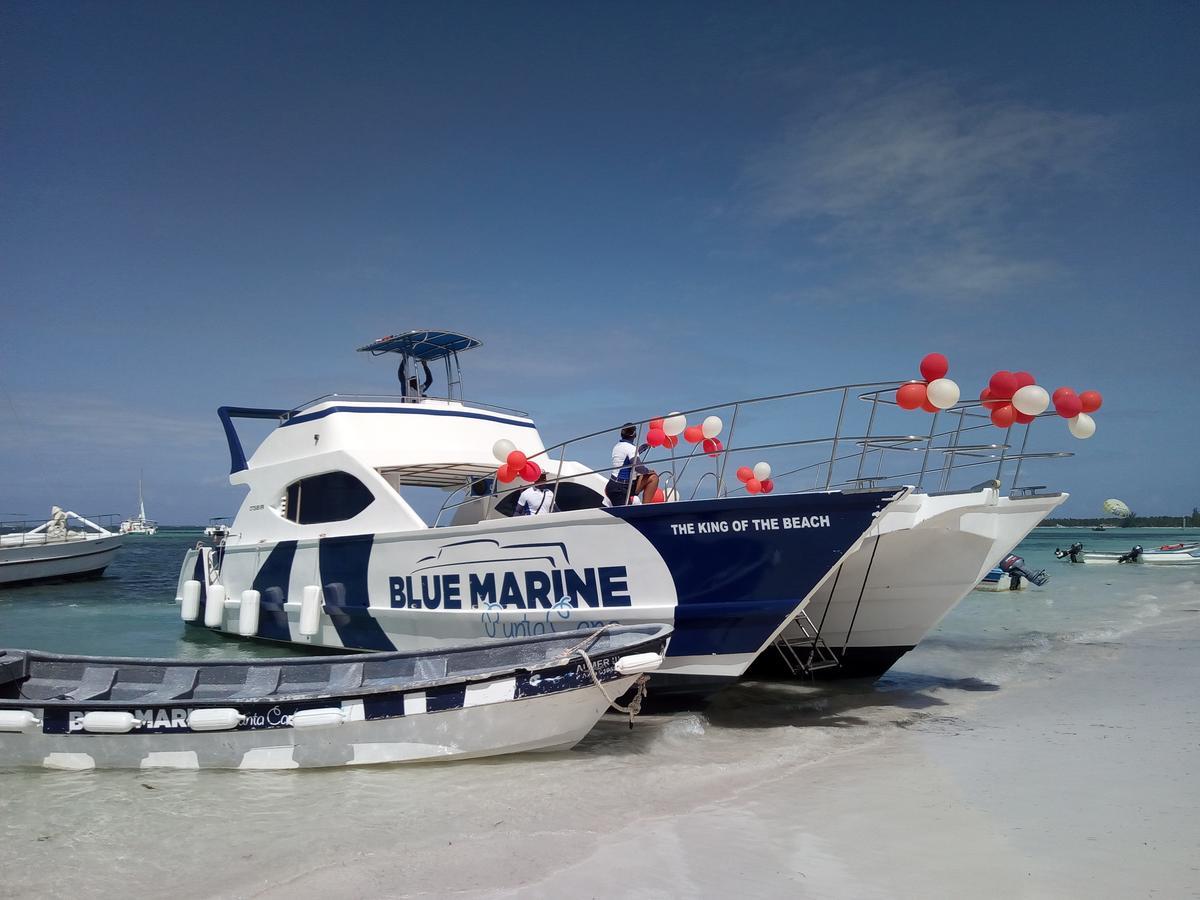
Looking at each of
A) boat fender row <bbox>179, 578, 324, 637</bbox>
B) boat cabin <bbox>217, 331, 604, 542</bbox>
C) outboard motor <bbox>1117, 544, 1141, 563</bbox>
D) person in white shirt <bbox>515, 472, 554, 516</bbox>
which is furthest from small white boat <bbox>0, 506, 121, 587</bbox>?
outboard motor <bbox>1117, 544, 1141, 563</bbox>

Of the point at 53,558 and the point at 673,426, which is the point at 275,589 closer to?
the point at 673,426

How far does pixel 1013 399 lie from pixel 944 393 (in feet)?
2.42

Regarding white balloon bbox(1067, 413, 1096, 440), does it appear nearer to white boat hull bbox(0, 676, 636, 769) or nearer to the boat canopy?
white boat hull bbox(0, 676, 636, 769)

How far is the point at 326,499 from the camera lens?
A: 36.4ft

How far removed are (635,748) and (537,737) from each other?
3.29 feet

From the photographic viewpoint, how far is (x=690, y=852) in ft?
15.5

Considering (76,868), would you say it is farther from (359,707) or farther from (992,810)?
(992,810)

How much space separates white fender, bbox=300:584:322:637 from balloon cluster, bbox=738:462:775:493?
227 inches

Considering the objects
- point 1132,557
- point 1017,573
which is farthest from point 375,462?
point 1132,557

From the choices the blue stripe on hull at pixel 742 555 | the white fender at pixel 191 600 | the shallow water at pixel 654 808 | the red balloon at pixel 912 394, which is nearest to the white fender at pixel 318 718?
the shallow water at pixel 654 808

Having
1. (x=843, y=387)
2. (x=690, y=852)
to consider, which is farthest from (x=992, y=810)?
(x=843, y=387)

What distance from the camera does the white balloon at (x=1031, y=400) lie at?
23.7 feet

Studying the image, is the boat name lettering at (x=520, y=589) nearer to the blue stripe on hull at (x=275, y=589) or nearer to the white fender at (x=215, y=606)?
the blue stripe on hull at (x=275, y=589)

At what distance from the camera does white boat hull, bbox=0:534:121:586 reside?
24922 millimetres
